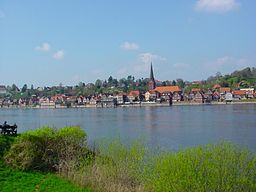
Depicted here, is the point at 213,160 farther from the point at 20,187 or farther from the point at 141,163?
the point at 20,187

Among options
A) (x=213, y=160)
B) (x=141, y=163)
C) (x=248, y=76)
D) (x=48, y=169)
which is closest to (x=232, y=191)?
(x=213, y=160)

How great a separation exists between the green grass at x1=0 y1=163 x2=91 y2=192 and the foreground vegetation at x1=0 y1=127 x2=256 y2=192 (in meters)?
0.07

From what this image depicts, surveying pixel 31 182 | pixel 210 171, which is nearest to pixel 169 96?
pixel 31 182

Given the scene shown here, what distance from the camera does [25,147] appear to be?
647 inches

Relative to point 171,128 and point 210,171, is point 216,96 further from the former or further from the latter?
point 210,171

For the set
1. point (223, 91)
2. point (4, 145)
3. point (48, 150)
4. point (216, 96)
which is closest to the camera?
point (48, 150)

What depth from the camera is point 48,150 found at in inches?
684

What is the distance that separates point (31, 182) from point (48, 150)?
3.58 m

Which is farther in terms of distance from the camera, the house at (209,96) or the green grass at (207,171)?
the house at (209,96)

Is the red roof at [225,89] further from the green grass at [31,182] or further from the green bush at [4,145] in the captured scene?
the green grass at [31,182]

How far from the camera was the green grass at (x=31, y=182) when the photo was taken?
1289cm

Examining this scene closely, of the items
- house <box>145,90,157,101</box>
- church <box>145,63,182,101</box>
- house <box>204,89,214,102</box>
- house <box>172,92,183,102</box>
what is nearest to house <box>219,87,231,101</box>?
house <box>204,89,214,102</box>

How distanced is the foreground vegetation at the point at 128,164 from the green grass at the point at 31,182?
7cm

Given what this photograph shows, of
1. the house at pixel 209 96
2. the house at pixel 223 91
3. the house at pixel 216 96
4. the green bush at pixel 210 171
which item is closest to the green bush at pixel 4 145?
the green bush at pixel 210 171
